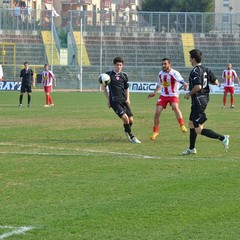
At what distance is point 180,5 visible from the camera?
10019 cm

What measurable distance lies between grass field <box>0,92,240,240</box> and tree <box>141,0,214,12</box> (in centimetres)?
7976

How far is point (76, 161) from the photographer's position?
48.9 ft

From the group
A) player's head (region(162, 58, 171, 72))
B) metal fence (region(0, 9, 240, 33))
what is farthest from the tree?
player's head (region(162, 58, 171, 72))

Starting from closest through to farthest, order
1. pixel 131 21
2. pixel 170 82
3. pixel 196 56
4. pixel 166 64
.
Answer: pixel 196 56 < pixel 166 64 < pixel 170 82 < pixel 131 21

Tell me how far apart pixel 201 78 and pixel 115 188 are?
16.7 feet

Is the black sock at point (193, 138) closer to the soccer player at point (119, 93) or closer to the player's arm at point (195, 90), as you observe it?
the player's arm at point (195, 90)

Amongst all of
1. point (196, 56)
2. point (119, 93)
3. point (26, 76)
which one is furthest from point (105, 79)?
point (26, 76)

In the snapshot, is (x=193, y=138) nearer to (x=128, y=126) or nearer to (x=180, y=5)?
(x=128, y=126)

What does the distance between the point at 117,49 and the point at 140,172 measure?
2195 inches

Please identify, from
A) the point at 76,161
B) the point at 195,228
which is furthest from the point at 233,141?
the point at 195,228

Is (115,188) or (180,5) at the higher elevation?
(180,5)

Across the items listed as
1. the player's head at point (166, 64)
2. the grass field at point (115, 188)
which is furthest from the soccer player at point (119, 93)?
the player's head at point (166, 64)

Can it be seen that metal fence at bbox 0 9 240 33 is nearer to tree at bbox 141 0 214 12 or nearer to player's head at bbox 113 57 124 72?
tree at bbox 141 0 214 12

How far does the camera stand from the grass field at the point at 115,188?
897 cm
